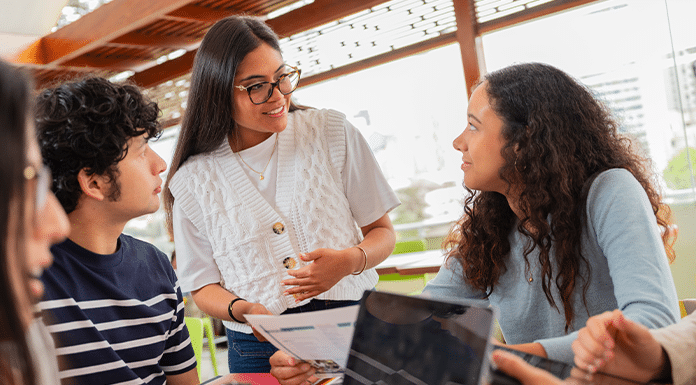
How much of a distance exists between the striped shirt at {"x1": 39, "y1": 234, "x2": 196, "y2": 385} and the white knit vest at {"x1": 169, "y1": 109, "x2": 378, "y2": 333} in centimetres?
20

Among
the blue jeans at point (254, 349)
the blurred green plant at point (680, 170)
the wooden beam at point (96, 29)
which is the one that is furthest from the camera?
the wooden beam at point (96, 29)

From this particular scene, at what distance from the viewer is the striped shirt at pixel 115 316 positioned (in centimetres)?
119

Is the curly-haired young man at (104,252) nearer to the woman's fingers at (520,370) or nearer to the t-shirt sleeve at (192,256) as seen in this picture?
the t-shirt sleeve at (192,256)

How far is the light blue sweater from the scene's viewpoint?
1.04 metres

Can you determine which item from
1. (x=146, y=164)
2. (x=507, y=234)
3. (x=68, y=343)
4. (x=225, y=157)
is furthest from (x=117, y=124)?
(x=507, y=234)

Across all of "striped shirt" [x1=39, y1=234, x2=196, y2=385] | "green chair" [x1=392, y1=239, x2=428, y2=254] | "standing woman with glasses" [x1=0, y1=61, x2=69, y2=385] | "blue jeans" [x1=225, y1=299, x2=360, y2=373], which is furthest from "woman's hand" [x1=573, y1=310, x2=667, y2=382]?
"green chair" [x1=392, y1=239, x2=428, y2=254]

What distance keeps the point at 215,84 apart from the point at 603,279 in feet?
3.84

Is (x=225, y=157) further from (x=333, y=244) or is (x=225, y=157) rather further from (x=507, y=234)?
(x=507, y=234)

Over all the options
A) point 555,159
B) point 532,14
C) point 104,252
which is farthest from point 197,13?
point 555,159

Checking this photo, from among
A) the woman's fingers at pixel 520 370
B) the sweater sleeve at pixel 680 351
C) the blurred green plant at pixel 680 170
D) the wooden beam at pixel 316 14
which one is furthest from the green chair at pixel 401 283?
the woman's fingers at pixel 520 370

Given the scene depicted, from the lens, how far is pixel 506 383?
652 millimetres

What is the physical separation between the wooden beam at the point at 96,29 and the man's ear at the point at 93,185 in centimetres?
274

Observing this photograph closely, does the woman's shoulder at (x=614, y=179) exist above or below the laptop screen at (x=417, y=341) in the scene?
above

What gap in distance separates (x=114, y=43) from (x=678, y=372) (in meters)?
4.67
